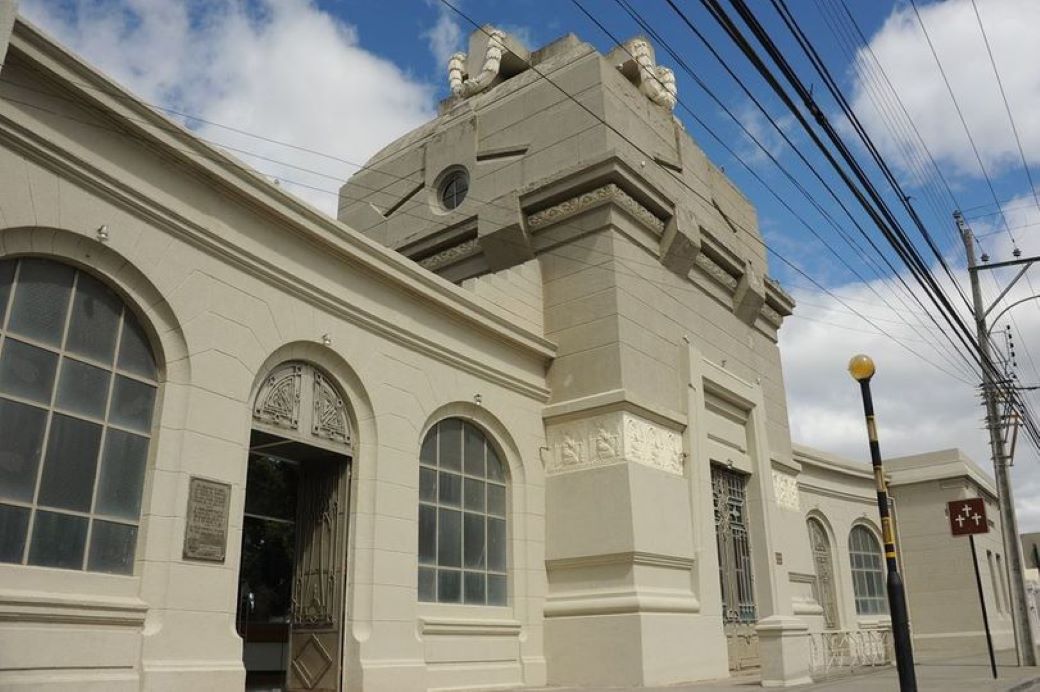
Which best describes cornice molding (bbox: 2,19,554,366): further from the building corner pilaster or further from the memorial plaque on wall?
the building corner pilaster

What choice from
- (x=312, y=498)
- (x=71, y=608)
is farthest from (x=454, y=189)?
(x=71, y=608)

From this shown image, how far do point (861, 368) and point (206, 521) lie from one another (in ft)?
27.5

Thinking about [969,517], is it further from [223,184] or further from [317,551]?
[223,184]

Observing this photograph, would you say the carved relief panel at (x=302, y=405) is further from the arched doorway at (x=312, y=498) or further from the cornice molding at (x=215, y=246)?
the cornice molding at (x=215, y=246)

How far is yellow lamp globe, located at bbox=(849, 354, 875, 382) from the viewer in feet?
36.4

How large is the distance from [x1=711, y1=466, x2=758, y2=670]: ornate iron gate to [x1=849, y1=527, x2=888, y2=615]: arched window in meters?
10.1

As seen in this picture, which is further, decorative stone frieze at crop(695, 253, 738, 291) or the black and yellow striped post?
decorative stone frieze at crop(695, 253, 738, 291)

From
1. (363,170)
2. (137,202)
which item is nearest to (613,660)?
(137,202)

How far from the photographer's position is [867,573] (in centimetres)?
2828

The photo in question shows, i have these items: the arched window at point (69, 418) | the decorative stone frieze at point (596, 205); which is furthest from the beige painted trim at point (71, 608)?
the decorative stone frieze at point (596, 205)

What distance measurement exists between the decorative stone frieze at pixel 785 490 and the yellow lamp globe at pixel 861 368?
10.4m

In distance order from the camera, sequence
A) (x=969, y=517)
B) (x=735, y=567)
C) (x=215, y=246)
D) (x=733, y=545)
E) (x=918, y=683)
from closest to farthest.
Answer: (x=215, y=246) < (x=918, y=683) < (x=969, y=517) < (x=735, y=567) < (x=733, y=545)

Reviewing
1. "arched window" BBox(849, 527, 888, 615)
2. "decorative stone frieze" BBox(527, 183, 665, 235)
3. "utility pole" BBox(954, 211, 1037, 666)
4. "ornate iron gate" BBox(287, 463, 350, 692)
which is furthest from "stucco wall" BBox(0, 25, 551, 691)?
"arched window" BBox(849, 527, 888, 615)

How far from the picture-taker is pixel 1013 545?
20.9 metres
